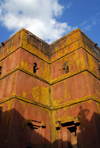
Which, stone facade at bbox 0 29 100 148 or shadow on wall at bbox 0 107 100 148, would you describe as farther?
stone facade at bbox 0 29 100 148

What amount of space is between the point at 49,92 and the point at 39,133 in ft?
9.90

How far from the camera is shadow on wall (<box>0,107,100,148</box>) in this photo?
7849 mm

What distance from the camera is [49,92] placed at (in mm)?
11469

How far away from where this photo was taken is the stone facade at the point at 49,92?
8359 millimetres

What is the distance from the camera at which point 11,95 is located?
8.91 m

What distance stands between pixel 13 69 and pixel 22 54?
4.03ft

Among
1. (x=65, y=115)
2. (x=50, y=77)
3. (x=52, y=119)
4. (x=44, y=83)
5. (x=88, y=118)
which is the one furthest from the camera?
(x=50, y=77)

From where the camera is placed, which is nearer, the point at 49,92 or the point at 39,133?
the point at 39,133

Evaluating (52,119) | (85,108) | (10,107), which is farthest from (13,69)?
(85,108)

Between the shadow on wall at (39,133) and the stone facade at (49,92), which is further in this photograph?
the stone facade at (49,92)

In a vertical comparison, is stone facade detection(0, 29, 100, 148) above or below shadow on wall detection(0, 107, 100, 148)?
above

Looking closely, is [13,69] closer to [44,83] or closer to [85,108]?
[44,83]

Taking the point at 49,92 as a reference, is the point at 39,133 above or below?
below

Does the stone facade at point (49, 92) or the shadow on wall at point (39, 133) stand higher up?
the stone facade at point (49, 92)
